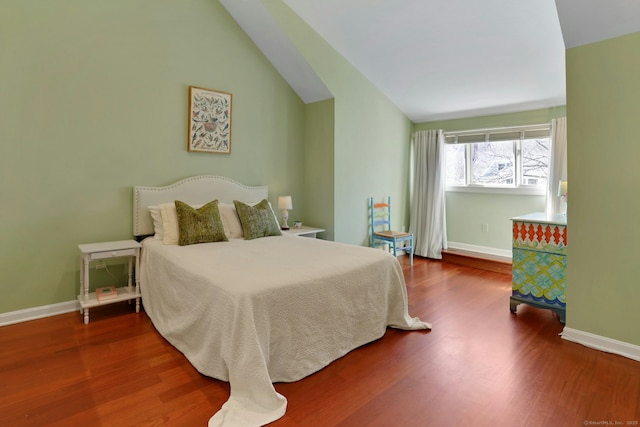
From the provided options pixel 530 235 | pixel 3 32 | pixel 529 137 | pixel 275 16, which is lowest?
pixel 530 235

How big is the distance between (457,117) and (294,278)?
404 centimetres

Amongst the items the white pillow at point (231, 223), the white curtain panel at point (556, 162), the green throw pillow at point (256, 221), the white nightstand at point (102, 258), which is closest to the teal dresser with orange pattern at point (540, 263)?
the white curtain panel at point (556, 162)

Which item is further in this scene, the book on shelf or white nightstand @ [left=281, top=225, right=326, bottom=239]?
white nightstand @ [left=281, top=225, right=326, bottom=239]

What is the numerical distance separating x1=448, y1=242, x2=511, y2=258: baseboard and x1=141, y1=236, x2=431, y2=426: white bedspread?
2605 mm

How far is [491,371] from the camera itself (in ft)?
7.03

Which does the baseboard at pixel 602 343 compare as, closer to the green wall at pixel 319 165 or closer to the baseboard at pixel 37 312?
the green wall at pixel 319 165

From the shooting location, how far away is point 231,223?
11.8 feet

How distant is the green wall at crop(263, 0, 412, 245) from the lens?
3932 millimetres

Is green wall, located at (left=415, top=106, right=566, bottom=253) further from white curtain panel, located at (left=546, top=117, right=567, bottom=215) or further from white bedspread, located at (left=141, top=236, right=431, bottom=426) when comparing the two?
white bedspread, located at (left=141, top=236, right=431, bottom=426)

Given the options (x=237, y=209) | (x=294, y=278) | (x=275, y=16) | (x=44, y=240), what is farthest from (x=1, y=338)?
(x=275, y=16)

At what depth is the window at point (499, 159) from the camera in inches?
178

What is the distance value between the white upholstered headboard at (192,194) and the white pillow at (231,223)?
0.89 ft

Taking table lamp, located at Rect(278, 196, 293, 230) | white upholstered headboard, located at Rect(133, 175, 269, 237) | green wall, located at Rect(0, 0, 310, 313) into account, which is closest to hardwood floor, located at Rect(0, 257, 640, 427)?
green wall, located at Rect(0, 0, 310, 313)

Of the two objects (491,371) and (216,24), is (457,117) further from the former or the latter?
(491,371)
